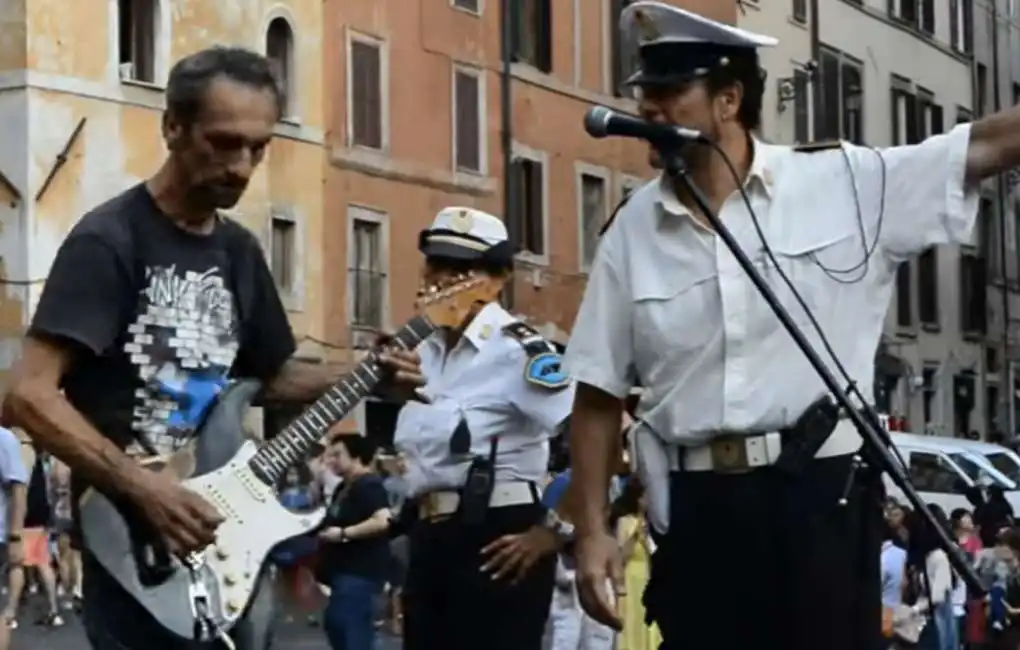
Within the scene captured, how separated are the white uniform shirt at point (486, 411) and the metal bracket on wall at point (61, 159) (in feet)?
68.1

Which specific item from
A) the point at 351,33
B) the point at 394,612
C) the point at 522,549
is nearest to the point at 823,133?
the point at 351,33

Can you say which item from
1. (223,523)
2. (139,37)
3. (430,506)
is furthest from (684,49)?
(139,37)

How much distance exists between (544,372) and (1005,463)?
89.7 feet

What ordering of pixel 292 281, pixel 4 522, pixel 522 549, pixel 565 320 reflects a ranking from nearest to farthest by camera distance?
pixel 522 549
pixel 4 522
pixel 292 281
pixel 565 320

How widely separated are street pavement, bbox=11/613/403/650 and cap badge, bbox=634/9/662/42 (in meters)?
13.4

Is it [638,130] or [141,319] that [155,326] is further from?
[638,130]

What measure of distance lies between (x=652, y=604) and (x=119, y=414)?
1222mm

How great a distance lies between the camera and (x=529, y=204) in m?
37.3

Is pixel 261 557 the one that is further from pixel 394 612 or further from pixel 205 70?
pixel 394 612

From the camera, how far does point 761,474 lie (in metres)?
5.07

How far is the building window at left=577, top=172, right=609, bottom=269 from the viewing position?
39.0 metres

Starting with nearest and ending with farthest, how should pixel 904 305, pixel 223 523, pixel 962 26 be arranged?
pixel 223 523 → pixel 904 305 → pixel 962 26

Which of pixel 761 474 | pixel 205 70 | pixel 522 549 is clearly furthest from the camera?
pixel 522 549

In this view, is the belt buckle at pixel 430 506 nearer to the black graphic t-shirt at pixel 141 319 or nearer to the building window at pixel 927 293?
the black graphic t-shirt at pixel 141 319
